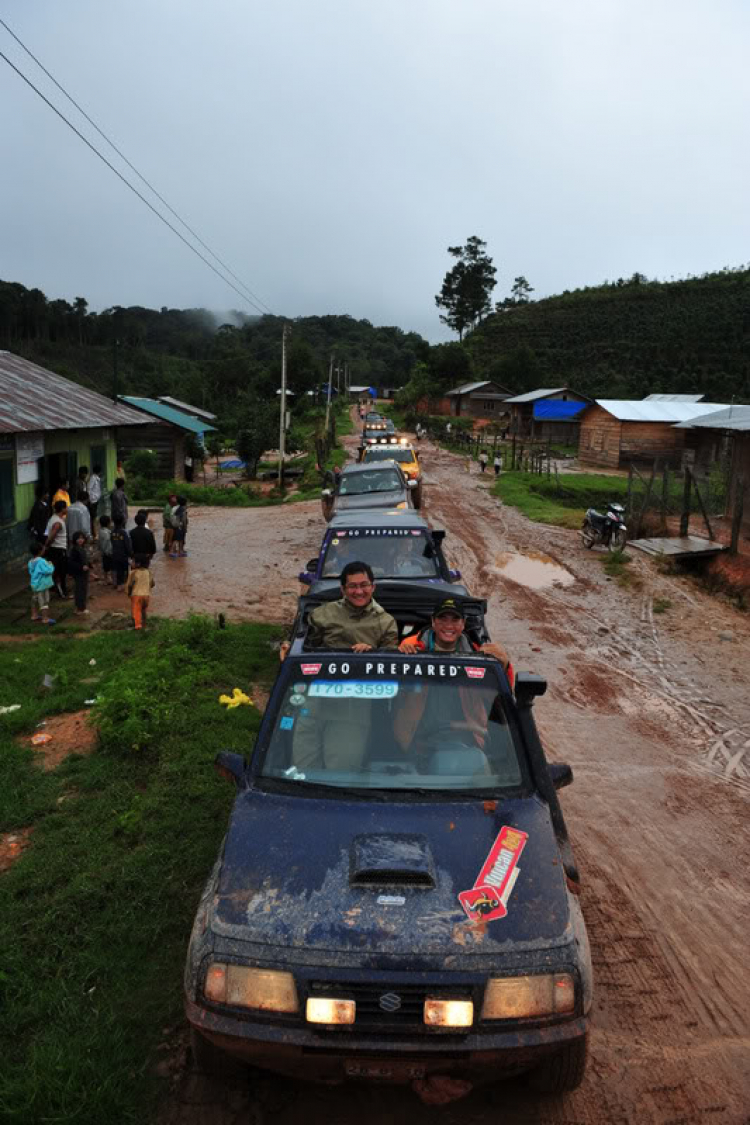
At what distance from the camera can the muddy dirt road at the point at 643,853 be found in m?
3.29

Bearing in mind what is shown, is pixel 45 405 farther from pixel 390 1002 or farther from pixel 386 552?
pixel 390 1002

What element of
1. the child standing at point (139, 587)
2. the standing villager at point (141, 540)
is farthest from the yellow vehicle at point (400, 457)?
the child standing at point (139, 587)

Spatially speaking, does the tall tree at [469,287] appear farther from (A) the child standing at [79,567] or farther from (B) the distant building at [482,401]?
(A) the child standing at [79,567]

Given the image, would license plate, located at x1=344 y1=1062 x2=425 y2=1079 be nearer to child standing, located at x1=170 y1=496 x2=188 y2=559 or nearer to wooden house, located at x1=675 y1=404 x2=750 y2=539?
wooden house, located at x1=675 y1=404 x2=750 y2=539

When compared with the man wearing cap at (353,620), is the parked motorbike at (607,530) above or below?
below

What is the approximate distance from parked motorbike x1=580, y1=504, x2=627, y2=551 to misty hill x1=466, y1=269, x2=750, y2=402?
43.0m

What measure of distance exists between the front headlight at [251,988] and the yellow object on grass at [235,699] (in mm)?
4755

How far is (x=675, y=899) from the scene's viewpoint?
4969 mm

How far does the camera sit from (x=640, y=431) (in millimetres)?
35375

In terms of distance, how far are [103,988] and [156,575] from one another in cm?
1152

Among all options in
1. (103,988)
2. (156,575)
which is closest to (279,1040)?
(103,988)

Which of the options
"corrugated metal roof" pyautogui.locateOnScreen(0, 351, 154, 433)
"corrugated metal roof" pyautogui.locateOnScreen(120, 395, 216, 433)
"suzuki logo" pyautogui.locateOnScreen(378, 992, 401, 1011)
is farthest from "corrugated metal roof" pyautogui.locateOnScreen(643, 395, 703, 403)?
"suzuki logo" pyautogui.locateOnScreen(378, 992, 401, 1011)

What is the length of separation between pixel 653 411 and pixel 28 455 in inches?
1169

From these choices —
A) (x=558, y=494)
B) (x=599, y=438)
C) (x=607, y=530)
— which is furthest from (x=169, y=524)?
(x=599, y=438)
